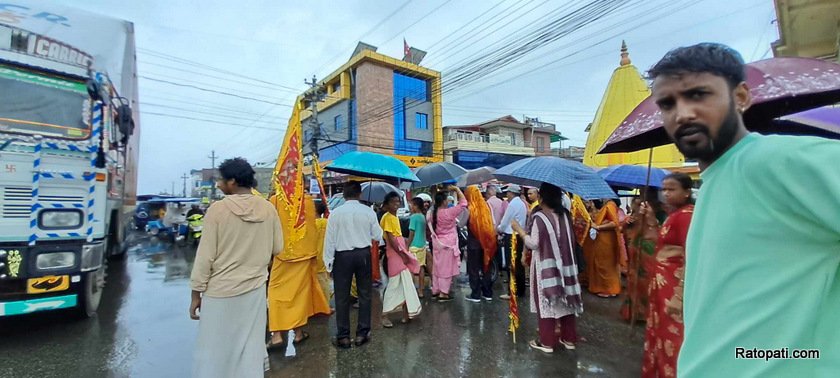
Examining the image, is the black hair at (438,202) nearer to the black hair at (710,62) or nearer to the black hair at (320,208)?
the black hair at (320,208)

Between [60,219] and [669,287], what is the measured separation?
19.6 feet

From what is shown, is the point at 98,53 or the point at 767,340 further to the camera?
the point at 98,53

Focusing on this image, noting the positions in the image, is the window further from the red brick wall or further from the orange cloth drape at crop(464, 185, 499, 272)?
the orange cloth drape at crop(464, 185, 499, 272)

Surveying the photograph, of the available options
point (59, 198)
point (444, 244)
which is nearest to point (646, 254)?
point (444, 244)

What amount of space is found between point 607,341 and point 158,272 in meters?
→ 9.39

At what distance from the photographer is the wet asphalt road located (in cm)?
356

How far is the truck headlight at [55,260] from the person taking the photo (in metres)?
3.83

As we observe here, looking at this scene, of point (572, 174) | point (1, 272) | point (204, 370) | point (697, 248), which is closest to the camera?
point (697, 248)

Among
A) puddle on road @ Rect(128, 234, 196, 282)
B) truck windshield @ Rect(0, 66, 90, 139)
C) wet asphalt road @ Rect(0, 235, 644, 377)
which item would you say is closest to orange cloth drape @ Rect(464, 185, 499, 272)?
wet asphalt road @ Rect(0, 235, 644, 377)

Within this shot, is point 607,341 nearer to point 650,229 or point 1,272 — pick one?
point 650,229

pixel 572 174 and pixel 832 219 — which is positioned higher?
pixel 572 174

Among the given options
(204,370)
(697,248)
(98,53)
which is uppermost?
(98,53)

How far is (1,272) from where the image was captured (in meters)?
3.64

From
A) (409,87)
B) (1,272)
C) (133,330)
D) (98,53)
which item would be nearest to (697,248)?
(1,272)
